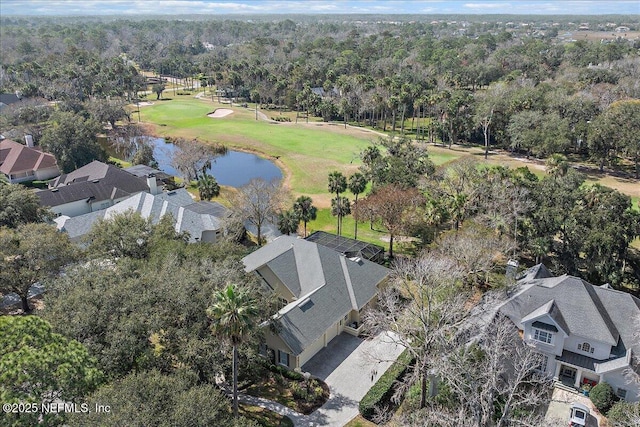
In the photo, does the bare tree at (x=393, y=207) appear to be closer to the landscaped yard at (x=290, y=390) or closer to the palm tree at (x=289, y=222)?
the palm tree at (x=289, y=222)

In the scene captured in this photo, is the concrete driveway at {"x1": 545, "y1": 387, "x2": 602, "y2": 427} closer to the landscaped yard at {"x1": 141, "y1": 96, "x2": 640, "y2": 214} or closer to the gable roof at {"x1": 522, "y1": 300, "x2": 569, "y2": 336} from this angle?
the gable roof at {"x1": 522, "y1": 300, "x2": 569, "y2": 336}

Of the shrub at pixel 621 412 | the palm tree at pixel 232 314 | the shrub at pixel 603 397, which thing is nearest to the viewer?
the palm tree at pixel 232 314

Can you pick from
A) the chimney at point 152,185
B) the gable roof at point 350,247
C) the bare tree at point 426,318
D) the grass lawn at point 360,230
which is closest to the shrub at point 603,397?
the bare tree at point 426,318

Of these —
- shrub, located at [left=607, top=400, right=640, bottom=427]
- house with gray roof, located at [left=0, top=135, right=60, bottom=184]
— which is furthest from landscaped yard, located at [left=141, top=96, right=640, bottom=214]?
shrub, located at [left=607, top=400, right=640, bottom=427]

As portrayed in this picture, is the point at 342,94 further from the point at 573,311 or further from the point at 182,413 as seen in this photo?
the point at 182,413

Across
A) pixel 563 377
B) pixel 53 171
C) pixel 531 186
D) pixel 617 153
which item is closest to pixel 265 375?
pixel 563 377
